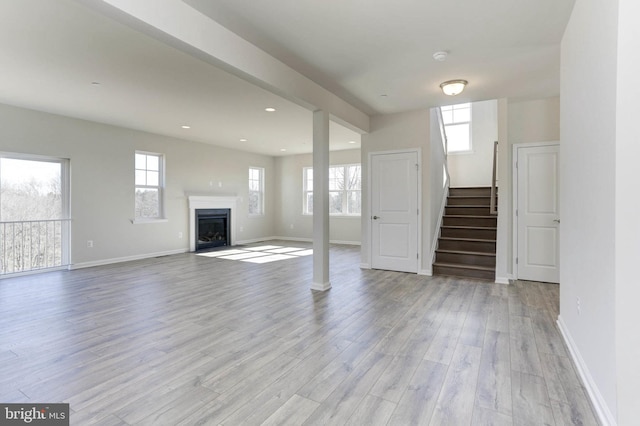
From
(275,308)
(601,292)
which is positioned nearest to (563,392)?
(601,292)

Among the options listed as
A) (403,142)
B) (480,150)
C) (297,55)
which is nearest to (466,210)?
(403,142)

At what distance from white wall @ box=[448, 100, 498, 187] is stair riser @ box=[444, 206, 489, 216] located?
179 cm

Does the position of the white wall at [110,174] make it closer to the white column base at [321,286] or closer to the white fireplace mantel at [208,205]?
the white fireplace mantel at [208,205]

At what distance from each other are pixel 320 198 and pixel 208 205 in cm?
475

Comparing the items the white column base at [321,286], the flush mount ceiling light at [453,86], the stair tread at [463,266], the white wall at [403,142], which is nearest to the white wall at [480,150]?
the white wall at [403,142]

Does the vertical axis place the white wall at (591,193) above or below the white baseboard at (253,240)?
above

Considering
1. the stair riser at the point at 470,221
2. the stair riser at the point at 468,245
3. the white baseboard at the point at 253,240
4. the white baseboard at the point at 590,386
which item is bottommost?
the white baseboard at the point at 590,386

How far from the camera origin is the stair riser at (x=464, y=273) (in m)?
4.63

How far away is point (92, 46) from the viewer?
3.01m

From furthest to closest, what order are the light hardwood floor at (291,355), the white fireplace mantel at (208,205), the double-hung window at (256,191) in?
the double-hung window at (256,191), the white fireplace mantel at (208,205), the light hardwood floor at (291,355)

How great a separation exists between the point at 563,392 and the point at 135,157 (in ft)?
24.1

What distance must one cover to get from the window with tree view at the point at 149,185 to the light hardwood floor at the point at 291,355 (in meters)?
2.75

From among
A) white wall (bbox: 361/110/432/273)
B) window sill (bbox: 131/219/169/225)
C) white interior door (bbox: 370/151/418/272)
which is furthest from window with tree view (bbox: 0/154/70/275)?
white interior door (bbox: 370/151/418/272)

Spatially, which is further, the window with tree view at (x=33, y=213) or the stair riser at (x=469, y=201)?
the stair riser at (x=469, y=201)
